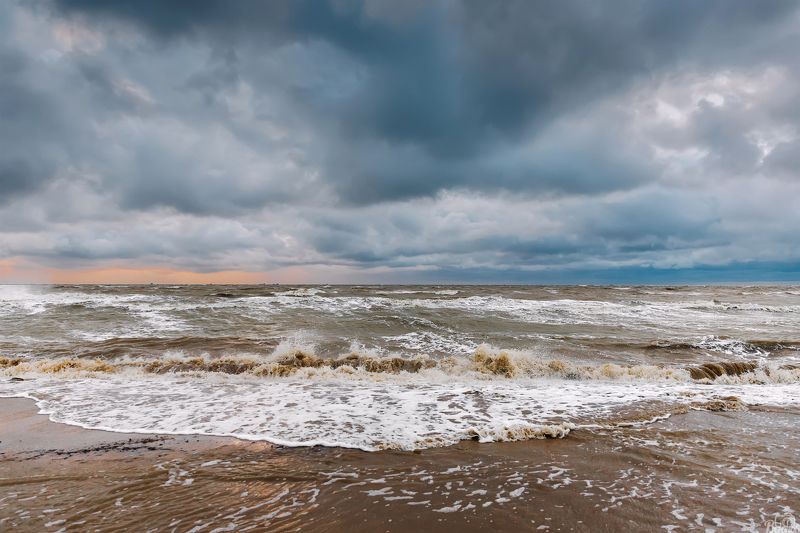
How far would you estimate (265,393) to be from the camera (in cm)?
904

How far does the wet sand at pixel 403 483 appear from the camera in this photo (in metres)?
3.83

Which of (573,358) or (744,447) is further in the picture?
(573,358)

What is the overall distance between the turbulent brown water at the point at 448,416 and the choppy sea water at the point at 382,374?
0.07m

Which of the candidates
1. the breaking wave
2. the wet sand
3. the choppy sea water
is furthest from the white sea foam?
the breaking wave

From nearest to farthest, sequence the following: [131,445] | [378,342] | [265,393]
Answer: [131,445]
[265,393]
[378,342]

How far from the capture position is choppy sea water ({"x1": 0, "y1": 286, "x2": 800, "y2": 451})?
6918mm

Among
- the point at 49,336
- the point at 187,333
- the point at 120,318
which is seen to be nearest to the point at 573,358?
the point at 187,333

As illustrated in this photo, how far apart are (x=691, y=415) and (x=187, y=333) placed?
Result: 18.3 m

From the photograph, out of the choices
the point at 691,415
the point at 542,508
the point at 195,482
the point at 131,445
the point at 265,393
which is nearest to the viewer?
the point at 542,508

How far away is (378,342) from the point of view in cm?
1599

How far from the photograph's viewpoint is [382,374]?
11.1m

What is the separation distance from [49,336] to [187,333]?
208 inches

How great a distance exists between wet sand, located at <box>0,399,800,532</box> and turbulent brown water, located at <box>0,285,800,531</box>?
3 cm

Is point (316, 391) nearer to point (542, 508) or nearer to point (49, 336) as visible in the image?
point (542, 508)
